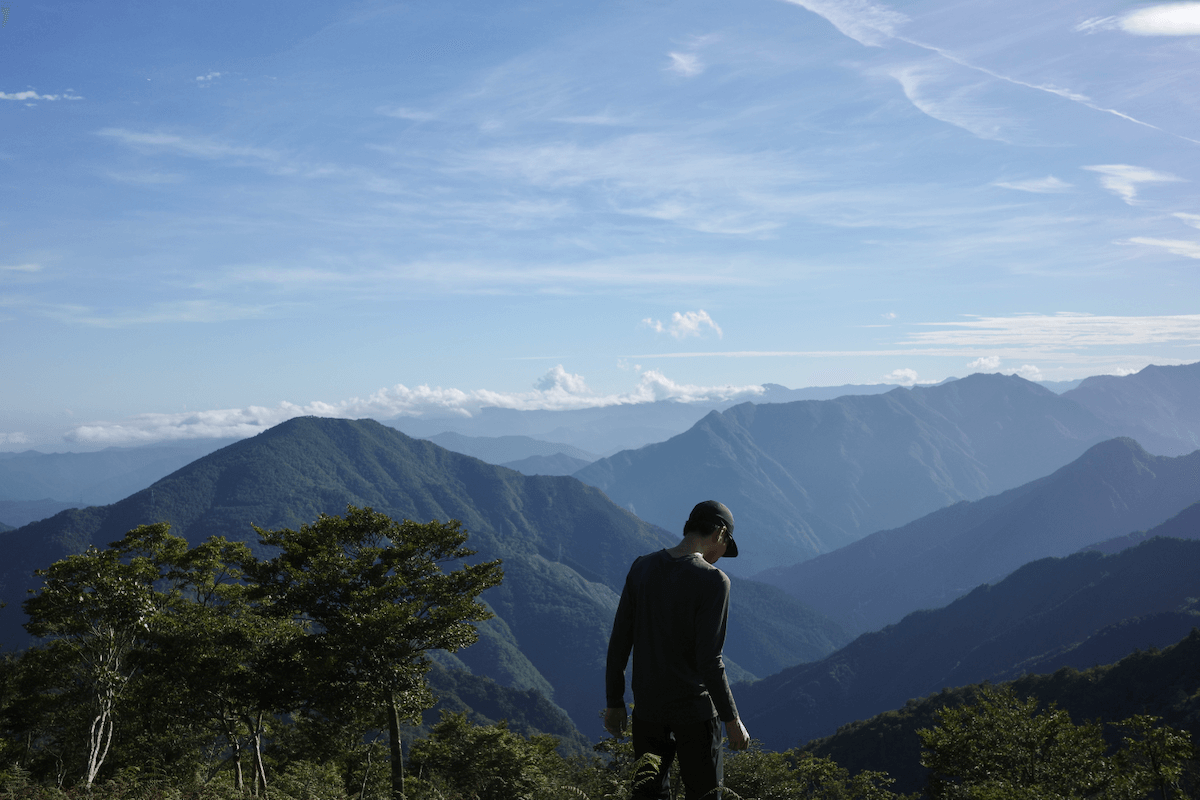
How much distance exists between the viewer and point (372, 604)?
64.8 ft

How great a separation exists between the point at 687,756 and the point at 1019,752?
25.4 metres

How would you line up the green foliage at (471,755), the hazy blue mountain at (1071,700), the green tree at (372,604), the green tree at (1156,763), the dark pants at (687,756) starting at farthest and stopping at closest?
1. the hazy blue mountain at (1071,700)
2. the green foliage at (471,755)
3. the green tree at (372,604)
4. the green tree at (1156,763)
5. the dark pants at (687,756)

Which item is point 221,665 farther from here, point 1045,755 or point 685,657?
point 1045,755

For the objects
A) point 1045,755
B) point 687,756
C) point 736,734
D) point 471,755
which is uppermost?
point 736,734

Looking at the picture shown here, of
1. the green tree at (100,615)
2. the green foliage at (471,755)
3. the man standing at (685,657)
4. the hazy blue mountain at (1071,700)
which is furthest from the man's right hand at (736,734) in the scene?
the hazy blue mountain at (1071,700)

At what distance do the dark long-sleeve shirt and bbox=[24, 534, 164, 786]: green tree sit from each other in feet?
71.1

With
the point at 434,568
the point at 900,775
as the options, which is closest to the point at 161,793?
the point at 434,568

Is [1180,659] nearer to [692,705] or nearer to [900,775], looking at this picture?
[900,775]

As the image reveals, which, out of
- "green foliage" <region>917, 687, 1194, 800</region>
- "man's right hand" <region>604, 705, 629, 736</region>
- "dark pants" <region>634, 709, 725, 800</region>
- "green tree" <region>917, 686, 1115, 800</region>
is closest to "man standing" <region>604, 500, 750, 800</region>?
"dark pants" <region>634, 709, 725, 800</region>

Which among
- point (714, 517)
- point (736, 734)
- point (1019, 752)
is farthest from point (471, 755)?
point (714, 517)

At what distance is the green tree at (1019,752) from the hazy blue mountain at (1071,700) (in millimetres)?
70013

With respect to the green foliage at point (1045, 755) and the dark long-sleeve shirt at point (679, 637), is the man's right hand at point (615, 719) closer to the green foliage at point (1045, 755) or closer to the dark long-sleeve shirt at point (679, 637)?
the dark long-sleeve shirt at point (679, 637)

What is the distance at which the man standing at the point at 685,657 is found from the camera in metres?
4.27

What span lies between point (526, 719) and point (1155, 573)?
588 ft
